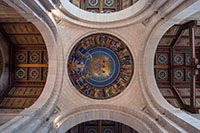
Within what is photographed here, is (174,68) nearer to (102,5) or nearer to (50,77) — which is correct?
(102,5)

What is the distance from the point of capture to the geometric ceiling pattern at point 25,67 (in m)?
10.3

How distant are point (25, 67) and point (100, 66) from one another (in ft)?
18.4

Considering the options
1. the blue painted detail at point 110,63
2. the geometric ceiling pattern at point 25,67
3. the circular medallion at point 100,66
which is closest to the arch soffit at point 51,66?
the circular medallion at point 100,66

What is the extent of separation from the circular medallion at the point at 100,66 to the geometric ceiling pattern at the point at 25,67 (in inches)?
116

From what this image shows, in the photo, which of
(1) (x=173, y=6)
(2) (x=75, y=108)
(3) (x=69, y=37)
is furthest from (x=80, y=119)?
(1) (x=173, y=6)

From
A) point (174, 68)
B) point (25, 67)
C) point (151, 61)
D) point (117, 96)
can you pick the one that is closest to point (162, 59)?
point (174, 68)

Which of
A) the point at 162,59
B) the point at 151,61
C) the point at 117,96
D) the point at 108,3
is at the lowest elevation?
the point at 117,96

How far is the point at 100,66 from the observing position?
31.7 ft

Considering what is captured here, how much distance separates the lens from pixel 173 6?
19.0ft

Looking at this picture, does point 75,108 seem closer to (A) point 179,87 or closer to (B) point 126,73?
(B) point 126,73

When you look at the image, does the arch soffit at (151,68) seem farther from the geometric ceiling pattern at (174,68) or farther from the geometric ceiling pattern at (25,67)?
the geometric ceiling pattern at (25,67)

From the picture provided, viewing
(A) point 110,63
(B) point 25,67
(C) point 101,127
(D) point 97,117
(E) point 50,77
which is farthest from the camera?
(C) point 101,127

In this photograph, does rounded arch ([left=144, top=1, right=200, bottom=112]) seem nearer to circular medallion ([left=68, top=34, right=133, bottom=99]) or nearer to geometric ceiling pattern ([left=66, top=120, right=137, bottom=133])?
circular medallion ([left=68, top=34, right=133, bottom=99])

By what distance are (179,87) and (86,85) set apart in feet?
23.8
